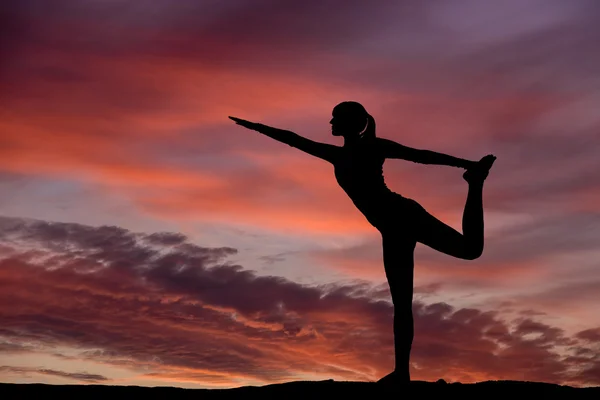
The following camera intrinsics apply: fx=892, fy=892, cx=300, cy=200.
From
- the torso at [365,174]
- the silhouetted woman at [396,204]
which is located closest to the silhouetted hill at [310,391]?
the silhouetted woman at [396,204]

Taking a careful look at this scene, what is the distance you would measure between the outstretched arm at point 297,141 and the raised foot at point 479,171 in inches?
67.5

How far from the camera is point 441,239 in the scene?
11.2 metres

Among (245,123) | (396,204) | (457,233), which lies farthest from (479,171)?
(245,123)

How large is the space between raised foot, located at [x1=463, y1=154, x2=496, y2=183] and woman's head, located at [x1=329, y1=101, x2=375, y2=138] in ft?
4.34

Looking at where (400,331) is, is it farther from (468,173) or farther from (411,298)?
(468,173)

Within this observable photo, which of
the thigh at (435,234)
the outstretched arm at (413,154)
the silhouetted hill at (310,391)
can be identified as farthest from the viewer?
the thigh at (435,234)

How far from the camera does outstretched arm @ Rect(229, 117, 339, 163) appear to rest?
11305 mm

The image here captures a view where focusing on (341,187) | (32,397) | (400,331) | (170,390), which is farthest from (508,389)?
(32,397)

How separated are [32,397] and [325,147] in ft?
15.2

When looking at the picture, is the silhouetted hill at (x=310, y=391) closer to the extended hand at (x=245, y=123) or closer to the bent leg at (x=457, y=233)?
the bent leg at (x=457, y=233)

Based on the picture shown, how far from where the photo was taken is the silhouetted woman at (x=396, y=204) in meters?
11.1

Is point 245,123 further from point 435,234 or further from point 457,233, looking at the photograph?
point 457,233

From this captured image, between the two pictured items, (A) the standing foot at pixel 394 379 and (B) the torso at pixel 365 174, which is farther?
(B) the torso at pixel 365 174

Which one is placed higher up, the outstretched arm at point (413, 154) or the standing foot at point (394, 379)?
the outstretched arm at point (413, 154)
